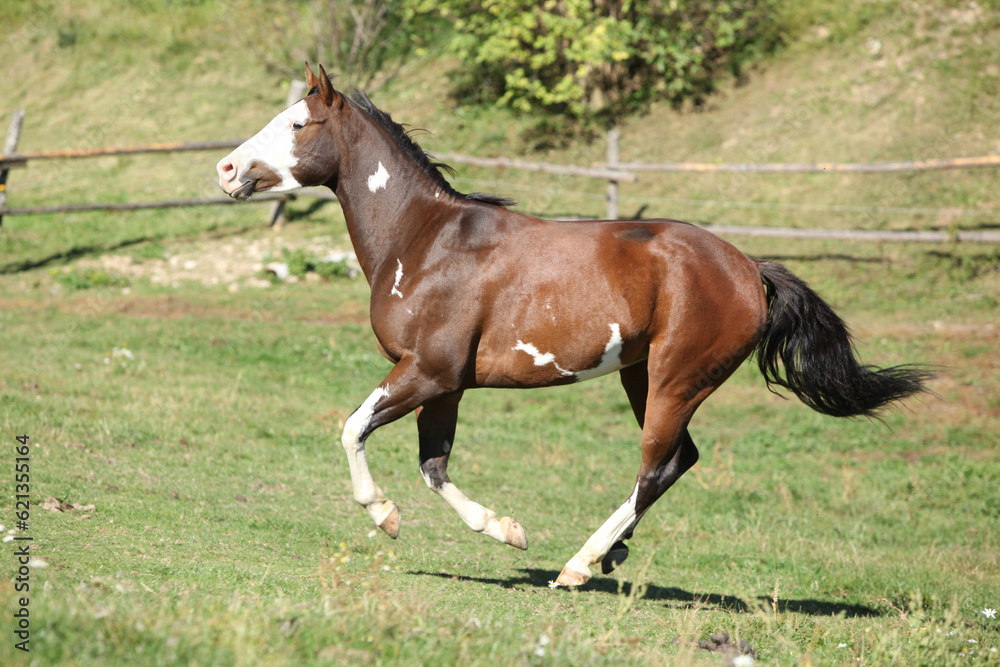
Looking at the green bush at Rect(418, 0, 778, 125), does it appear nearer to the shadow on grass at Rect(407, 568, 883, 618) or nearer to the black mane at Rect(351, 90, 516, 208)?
the black mane at Rect(351, 90, 516, 208)

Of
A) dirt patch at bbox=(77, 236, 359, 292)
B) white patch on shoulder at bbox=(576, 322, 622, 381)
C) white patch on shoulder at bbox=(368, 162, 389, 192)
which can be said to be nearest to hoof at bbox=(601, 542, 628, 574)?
white patch on shoulder at bbox=(576, 322, 622, 381)

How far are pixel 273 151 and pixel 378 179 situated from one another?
22.8 inches

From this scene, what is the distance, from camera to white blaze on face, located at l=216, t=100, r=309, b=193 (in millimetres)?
4754

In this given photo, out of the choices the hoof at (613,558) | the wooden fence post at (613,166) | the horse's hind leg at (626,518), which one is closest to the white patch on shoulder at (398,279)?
the horse's hind leg at (626,518)

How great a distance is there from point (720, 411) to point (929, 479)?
2.31m

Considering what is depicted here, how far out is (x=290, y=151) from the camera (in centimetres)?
479

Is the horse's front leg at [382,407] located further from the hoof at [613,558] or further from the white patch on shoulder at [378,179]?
the hoof at [613,558]

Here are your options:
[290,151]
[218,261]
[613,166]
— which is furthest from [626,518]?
[218,261]

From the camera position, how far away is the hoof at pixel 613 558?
5.02 metres

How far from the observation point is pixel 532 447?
8664mm

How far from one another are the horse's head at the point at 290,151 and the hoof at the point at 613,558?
2.68 meters

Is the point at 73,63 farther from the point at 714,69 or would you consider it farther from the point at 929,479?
the point at 929,479

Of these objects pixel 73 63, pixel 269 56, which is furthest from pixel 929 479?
pixel 73 63

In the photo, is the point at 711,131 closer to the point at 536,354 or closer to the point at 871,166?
the point at 871,166
